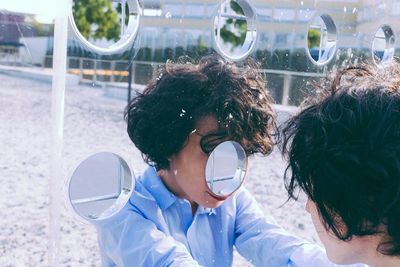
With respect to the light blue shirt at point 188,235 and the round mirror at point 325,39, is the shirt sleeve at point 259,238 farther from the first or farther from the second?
the round mirror at point 325,39

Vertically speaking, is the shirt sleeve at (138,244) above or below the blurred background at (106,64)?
below

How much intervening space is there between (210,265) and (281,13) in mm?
531

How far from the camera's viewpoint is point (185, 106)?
43.7 inches

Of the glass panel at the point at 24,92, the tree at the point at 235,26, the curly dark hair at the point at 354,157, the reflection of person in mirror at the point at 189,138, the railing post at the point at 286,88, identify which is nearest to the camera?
the curly dark hair at the point at 354,157

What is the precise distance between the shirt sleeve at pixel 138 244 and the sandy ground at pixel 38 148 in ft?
0.24

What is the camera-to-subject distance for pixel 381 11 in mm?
1527

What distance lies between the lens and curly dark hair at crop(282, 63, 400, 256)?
0.83m

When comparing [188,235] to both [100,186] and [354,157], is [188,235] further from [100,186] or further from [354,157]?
[354,157]

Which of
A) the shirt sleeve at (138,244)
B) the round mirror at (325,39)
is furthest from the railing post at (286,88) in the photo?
the shirt sleeve at (138,244)

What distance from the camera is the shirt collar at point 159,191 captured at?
112 cm

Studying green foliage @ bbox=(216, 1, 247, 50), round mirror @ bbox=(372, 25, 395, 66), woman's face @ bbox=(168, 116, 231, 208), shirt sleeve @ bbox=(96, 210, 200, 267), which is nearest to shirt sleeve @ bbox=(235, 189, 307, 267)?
woman's face @ bbox=(168, 116, 231, 208)

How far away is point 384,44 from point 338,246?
2.72 ft

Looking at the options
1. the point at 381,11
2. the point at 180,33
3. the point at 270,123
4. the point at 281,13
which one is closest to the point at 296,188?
the point at 270,123

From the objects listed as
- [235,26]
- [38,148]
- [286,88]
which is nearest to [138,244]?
[38,148]
